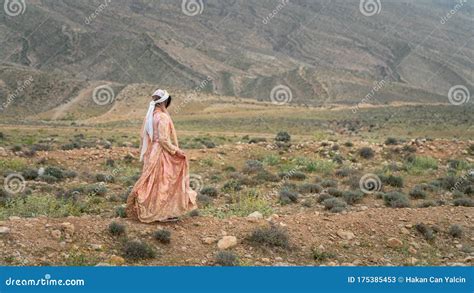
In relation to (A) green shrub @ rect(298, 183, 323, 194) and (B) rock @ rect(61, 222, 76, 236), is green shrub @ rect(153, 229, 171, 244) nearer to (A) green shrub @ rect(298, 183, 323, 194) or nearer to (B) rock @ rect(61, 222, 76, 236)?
(B) rock @ rect(61, 222, 76, 236)

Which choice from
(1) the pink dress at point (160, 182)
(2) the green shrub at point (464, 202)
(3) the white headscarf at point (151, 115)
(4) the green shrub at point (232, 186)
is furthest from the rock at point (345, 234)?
(4) the green shrub at point (232, 186)

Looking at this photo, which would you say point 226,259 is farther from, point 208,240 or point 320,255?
point 320,255

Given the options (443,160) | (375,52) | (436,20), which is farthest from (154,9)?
(443,160)

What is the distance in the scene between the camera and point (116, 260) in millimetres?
6844

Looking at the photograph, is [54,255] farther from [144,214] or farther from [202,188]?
[202,188]

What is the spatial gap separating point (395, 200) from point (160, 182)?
5698 mm

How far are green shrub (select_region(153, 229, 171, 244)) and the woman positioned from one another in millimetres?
439

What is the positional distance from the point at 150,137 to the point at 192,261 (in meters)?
1.87

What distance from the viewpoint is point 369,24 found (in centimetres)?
13600

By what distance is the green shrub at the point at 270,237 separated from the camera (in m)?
7.69

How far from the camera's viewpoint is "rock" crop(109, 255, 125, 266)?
6.82 meters

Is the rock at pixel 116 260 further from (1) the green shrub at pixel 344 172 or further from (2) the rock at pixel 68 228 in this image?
(1) the green shrub at pixel 344 172

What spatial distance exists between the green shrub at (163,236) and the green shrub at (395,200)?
555 cm

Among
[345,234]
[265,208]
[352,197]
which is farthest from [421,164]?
[345,234]
